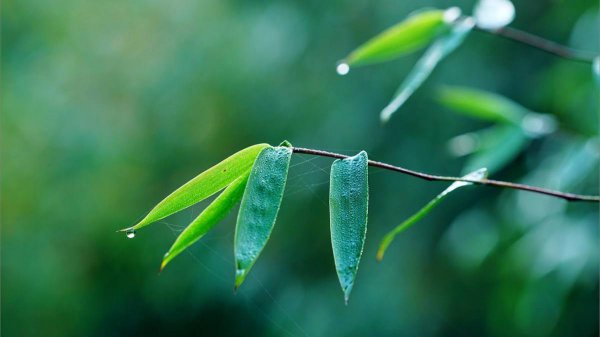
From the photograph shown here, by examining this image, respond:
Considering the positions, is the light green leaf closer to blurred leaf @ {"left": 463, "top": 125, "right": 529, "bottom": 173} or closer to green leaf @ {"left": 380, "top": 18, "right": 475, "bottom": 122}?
green leaf @ {"left": 380, "top": 18, "right": 475, "bottom": 122}

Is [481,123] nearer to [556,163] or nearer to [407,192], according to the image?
[407,192]

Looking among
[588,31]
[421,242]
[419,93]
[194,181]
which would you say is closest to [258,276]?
[421,242]

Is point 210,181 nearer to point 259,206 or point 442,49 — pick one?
point 259,206

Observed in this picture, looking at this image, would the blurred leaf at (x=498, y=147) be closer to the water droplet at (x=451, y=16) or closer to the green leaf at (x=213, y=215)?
the water droplet at (x=451, y=16)

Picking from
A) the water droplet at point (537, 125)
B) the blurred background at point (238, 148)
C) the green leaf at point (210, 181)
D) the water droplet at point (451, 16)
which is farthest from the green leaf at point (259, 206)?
the blurred background at point (238, 148)

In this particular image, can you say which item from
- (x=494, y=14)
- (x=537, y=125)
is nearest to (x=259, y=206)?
(x=494, y=14)
